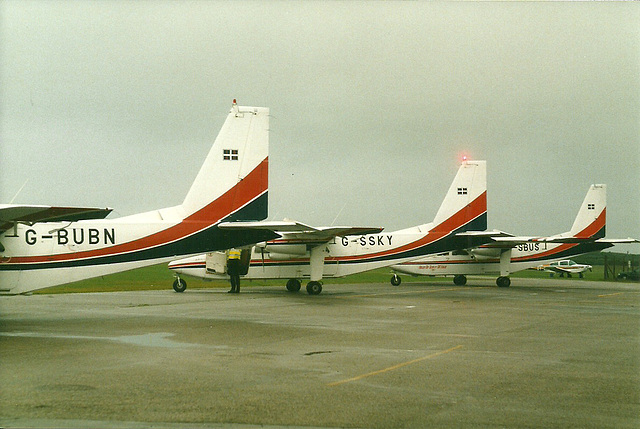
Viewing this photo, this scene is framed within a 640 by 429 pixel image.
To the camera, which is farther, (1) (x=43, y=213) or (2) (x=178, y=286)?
(2) (x=178, y=286)

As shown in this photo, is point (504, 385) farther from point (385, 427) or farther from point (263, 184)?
point (263, 184)

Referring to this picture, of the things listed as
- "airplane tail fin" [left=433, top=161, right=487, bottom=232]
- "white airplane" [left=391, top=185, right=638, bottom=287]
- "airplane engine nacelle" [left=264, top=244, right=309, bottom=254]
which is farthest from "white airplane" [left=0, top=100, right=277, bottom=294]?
"white airplane" [left=391, top=185, right=638, bottom=287]

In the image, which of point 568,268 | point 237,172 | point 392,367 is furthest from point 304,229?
point 568,268

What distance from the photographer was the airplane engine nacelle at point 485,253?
35375 mm

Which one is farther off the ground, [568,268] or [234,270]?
[234,270]

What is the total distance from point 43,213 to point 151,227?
13.0ft

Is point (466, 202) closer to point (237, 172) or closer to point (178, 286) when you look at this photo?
point (178, 286)

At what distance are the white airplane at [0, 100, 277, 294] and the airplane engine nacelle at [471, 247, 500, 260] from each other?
20.1m

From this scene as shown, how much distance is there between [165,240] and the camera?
15.7 metres

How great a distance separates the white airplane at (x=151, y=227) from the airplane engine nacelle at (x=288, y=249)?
24.8 feet

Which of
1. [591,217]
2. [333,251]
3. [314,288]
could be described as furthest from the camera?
[591,217]

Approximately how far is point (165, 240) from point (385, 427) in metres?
11.0

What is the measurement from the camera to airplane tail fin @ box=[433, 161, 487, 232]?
31500 millimetres

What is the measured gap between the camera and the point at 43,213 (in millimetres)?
11844
